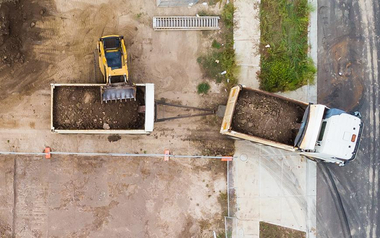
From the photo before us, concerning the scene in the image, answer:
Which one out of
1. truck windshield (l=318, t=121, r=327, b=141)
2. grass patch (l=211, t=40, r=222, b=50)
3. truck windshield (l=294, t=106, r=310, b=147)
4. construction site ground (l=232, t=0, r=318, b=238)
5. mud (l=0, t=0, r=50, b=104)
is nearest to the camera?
truck windshield (l=294, t=106, r=310, b=147)

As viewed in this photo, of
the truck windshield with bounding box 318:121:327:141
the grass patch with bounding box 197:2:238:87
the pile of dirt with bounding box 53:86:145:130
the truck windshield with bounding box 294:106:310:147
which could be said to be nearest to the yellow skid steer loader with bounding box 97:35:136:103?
the pile of dirt with bounding box 53:86:145:130

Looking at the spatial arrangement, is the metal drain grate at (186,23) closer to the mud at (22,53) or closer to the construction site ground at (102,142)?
the construction site ground at (102,142)

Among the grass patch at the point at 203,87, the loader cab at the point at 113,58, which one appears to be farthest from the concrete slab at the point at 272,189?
the loader cab at the point at 113,58

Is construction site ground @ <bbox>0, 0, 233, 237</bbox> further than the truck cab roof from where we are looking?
Yes

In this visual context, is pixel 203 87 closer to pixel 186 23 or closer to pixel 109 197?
pixel 186 23

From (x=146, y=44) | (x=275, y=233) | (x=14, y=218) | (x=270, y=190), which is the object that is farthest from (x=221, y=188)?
(x=14, y=218)

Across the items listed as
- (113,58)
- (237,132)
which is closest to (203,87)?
(237,132)

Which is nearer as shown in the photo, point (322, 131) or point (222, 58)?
point (322, 131)

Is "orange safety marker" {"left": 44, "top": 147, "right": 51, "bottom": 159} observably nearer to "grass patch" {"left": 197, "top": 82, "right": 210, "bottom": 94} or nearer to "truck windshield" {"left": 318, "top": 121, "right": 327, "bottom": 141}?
"grass patch" {"left": 197, "top": 82, "right": 210, "bottom": 94}
